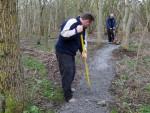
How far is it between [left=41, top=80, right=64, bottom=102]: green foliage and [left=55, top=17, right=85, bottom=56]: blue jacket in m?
1.14

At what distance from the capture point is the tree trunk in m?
6.40

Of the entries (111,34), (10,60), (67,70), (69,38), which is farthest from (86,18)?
(111,34)

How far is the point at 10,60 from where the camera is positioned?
21.7 ft

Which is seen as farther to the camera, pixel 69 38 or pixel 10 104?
pixel 69 38

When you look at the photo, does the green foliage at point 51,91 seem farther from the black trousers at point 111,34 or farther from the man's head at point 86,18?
the black trousers at point 111,34

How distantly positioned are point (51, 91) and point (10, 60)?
2523 mm

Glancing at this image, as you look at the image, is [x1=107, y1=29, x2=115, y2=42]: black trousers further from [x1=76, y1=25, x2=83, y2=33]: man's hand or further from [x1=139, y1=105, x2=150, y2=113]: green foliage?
[x1=76, y1=25, x2=83, y2=33]: man's hand

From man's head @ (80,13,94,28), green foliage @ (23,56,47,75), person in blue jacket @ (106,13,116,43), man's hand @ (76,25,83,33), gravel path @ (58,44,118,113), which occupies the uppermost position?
man's head @ (80,13,94,28)

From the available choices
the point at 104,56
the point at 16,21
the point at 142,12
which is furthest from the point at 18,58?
the point at 142,12

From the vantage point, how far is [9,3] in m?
6.36

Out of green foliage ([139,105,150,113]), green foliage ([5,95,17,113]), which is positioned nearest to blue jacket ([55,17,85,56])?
green foliage ([5,95,17,113])

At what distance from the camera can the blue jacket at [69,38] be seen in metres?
7.82

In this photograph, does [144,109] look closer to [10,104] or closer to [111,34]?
[10,104]

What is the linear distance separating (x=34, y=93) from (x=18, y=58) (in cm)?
208
